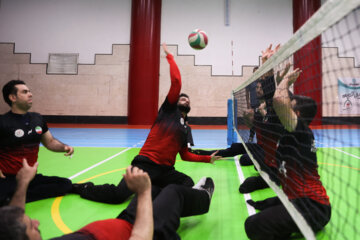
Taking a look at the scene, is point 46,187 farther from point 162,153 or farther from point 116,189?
point 162,153

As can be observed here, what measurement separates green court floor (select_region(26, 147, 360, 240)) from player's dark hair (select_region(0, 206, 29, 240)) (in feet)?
3.98

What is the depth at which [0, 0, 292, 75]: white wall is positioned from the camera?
11.7 meters

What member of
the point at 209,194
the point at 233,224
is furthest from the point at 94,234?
the point at 233,224

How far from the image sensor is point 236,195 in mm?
2924

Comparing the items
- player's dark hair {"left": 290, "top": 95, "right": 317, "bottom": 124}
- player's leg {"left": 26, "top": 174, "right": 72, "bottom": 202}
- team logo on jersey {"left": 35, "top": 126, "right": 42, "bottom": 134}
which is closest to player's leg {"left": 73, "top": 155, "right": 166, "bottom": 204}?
player's leg {"left": 26, "top": 174, "right": 72, "bottom": 202}

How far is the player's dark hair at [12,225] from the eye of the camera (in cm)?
92

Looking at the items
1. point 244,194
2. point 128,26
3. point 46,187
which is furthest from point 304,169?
point 128,26

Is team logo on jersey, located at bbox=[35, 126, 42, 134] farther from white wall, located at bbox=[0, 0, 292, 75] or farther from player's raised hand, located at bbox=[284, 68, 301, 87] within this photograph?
white wall, located at bbox=[0, 0, 292, 75]

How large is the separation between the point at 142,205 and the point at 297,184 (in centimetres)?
135

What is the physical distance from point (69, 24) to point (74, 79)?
2.81 meters

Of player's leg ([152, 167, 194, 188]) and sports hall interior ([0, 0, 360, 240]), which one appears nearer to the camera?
player's leg ([152, 167, 194, 188])

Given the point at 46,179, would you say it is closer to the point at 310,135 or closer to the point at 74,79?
the point at 310,135

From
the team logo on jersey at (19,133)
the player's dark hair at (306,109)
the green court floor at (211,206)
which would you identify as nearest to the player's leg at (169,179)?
the green court floor at (211,206)

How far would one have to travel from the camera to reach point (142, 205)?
4.27 feet
